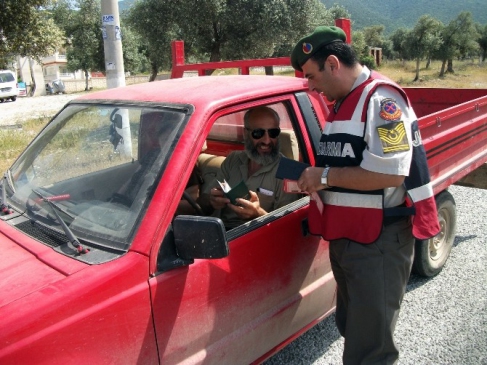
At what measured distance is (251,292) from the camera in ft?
7.36

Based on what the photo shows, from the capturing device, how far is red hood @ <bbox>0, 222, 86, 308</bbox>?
165 cm

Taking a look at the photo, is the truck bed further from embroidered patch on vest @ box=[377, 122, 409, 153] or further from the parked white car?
the parked white car

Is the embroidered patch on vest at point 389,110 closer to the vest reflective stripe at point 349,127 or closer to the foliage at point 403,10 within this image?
the vest reflective stripe at point 349,127

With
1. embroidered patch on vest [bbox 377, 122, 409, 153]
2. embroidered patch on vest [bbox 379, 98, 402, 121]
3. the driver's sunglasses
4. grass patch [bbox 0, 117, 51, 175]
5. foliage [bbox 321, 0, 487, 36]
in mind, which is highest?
foliage [bbox 321, 0, 487, 36]

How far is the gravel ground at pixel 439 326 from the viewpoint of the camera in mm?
2934

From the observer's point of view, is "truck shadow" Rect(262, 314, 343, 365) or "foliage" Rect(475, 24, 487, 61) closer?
"truck shadow" Rect(262, 314, 343, 365)

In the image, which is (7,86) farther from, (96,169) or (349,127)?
(349,127)

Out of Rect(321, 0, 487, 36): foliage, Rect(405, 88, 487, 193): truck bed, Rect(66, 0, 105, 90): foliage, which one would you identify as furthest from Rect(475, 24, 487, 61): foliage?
Rect(321, 0, 487, 36): foliage

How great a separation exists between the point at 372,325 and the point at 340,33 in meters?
1.38

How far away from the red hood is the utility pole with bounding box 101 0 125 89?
4.41 metres

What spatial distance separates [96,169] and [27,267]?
34.8 inches

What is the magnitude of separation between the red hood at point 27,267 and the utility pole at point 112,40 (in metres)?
4.41

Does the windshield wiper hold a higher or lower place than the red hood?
higher

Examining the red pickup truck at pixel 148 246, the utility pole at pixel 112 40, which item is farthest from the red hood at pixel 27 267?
the utility pole at pixel 112 40
